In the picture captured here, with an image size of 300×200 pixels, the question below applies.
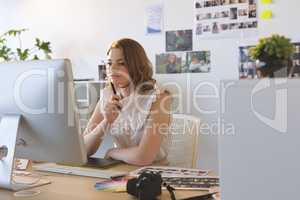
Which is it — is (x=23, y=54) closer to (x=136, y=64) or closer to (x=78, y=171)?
(x=136, y=64)

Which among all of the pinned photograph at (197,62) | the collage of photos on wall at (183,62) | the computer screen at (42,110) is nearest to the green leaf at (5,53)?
the collage of photos on wall at (183,62)

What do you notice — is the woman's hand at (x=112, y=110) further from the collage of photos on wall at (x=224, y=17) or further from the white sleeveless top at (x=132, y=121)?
the collage of photos on wall at (x=224, y=17)

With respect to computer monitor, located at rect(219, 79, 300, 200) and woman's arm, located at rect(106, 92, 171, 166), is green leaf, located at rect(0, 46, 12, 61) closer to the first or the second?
woman's arm, located at rect(106, 92, 171, 166)

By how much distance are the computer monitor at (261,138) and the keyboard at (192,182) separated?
64 cm

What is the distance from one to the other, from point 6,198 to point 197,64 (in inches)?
82.8

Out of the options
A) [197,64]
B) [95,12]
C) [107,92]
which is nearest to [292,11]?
[197,64]

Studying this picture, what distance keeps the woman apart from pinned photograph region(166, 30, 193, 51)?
101 centimetres

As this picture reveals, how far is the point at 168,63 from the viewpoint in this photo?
3.21 m

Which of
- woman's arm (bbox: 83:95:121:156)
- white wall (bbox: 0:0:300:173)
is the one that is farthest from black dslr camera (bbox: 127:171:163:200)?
white wall (bbox: 0:0:300:173)

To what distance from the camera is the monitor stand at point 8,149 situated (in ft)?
4.35

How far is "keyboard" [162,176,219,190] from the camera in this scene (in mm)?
1306

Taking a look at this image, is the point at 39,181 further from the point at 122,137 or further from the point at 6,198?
the point at 122,137

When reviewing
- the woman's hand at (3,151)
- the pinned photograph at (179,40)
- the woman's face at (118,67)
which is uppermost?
the pinned photograph at (179,40)

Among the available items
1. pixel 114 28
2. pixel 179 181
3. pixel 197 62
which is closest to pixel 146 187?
pixel 179 181
